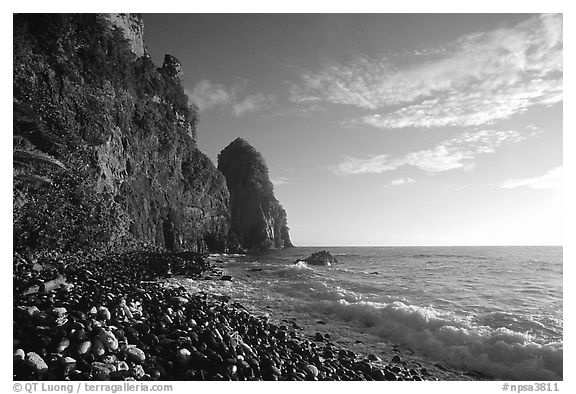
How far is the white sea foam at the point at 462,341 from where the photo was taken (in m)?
5.98

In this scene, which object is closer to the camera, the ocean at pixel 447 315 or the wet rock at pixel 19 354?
the wet rock at pixel 19 354

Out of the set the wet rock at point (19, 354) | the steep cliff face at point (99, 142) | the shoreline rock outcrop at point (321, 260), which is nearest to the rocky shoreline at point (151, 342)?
the wet rock at point (19, 354)

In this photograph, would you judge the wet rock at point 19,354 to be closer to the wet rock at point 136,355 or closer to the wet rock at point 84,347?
the wet rock at point 84,347

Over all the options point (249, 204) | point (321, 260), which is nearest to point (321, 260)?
point (321, 260)

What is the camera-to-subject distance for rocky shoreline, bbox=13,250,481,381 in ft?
14.2

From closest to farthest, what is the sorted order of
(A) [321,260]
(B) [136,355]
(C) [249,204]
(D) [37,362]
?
1. (D) [37,362]
2. (B) [136,355]
3. (A) [321,260]
4. (C) [249,204]

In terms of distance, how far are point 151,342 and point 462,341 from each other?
6.11 m

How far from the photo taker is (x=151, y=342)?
16.2 feet

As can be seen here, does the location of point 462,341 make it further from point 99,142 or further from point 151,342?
point 99,142

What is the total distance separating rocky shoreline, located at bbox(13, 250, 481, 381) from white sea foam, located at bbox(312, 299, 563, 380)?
1.98ft

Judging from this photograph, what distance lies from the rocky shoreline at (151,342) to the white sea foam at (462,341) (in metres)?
0.60

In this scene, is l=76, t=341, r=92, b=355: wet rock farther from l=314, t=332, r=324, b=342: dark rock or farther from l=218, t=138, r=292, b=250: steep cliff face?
l=218, t=138, r=292, b=250: steep cliff face

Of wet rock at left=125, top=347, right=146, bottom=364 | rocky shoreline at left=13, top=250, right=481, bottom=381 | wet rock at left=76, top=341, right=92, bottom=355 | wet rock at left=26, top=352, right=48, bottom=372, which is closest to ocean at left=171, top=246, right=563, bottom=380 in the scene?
rocky shoreline at left=13, top=250, right=481, bottom=381

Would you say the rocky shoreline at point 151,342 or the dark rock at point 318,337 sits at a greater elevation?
the rocky shoreline at point 151,342
